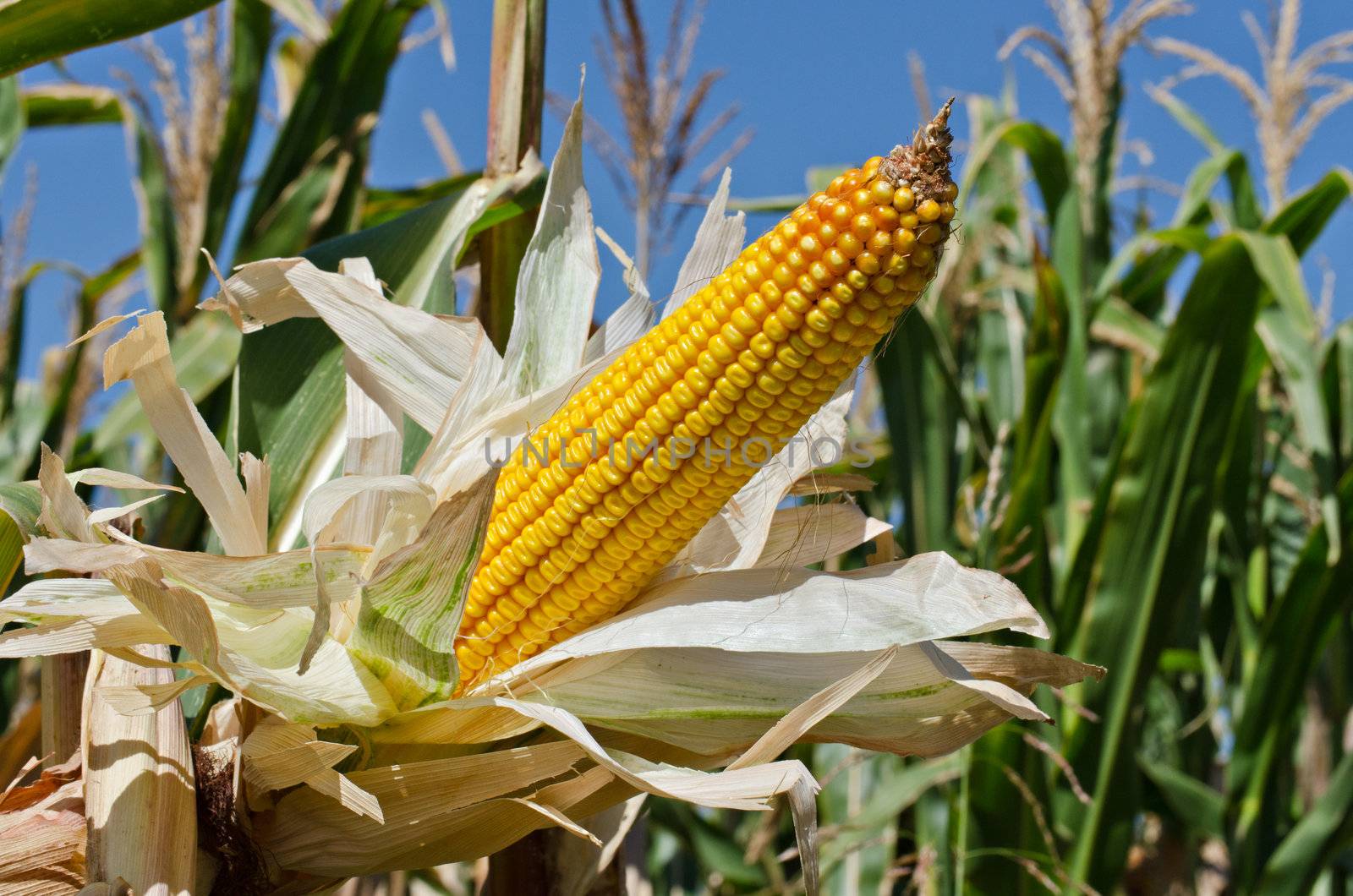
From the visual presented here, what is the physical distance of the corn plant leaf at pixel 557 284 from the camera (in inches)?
27.7

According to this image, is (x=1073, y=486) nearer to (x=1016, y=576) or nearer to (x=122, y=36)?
(x=1016, y=576)

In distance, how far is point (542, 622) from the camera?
641 millimetres

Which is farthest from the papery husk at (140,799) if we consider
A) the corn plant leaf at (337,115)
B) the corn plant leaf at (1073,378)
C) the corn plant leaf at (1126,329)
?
the corn plant leaf at (1126,329)

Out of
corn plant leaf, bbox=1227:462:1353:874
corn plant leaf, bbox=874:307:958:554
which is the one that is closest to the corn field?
corn plant leaf, bbox=874:307:958:554

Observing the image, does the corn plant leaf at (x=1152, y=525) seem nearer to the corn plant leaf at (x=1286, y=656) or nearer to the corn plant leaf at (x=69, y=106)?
the corn plant leaf at (x=1286, y=656)

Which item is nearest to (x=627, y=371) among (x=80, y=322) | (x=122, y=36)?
(x=122, y=36)

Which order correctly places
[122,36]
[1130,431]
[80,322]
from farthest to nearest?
1. [80,322]
2. [1130,431]
3. [122,36]

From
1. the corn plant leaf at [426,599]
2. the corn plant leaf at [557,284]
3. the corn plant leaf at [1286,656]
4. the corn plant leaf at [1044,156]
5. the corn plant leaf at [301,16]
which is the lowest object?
the corn plant leaf at [1286,656]

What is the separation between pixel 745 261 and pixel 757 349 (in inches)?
2.0

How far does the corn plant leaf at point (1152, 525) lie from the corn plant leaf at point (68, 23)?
3.76ft

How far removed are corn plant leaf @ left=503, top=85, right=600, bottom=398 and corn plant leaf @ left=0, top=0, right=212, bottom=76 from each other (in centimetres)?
28

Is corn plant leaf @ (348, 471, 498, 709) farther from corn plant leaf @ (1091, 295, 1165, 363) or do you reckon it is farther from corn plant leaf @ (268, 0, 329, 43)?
corn plant leaf @ (1091, 295, 1165, 363)

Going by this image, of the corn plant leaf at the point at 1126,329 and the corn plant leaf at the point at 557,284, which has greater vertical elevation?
the corn plant leaf at the point at 1126,329

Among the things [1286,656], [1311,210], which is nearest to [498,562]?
[1286,656]
